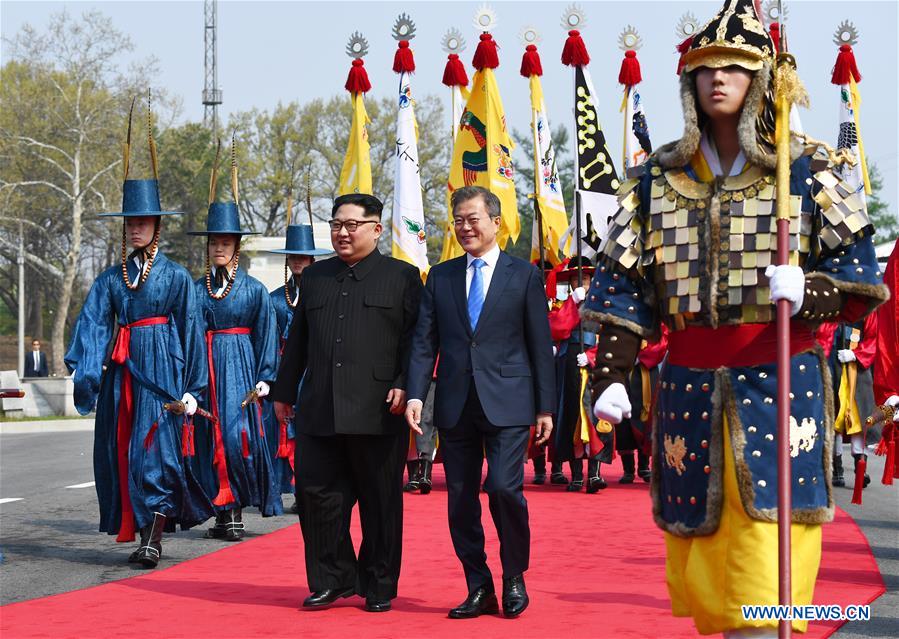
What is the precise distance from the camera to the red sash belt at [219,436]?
1002cm

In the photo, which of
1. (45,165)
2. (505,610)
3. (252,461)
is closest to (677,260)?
(505,610)

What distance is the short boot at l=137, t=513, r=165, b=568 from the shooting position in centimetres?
870

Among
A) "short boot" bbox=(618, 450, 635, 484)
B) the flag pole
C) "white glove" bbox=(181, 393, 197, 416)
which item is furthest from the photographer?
"short boot" bbox=(618, 450, 635, 484)

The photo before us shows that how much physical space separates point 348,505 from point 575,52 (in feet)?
24.9

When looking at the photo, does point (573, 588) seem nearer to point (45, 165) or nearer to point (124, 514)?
point (124, 514)

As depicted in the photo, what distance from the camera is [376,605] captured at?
23.3ft

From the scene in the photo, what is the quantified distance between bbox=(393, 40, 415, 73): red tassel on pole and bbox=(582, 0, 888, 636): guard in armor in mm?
10165

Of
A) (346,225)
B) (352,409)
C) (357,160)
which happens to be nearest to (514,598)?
(352,409)

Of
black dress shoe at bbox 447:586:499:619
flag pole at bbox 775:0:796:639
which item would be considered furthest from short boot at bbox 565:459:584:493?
flag pole at bbox 775:0:796:639

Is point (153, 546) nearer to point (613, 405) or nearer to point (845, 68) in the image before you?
point (613, 405)

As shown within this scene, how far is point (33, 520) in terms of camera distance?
1138 cm

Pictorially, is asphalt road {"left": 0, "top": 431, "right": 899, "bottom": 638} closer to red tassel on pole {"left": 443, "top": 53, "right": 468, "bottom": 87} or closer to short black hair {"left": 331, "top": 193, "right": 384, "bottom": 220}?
short black hair {"left": 331, "top": 193, "right": 384, "bottom": 220}

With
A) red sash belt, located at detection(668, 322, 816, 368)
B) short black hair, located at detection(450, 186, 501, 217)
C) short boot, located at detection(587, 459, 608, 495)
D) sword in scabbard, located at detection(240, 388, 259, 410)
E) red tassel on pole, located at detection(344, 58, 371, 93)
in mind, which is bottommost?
short boot, located at detection(587, 459, 608, 495)

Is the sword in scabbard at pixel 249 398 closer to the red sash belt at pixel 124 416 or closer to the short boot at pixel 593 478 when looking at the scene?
the red sash belt at pixel 124 416
